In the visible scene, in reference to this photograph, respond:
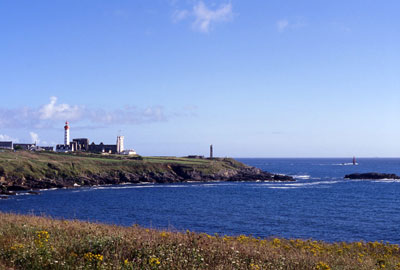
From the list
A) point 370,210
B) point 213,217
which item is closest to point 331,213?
point 370,210

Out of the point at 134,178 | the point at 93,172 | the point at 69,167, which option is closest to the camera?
the point at 69,167

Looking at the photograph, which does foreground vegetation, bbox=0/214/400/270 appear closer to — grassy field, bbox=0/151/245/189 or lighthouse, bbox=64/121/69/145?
grassy field, bbox=0/151/245/189

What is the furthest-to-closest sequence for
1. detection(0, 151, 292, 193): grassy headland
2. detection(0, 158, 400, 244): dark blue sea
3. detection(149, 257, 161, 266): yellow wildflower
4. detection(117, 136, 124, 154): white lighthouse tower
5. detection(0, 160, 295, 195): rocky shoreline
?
detection(117, 136, 124, 154): white lighthouse tower → detection(0, 151, 292, 193): grassy headland → detection(0, 160, 295, 195): rocky shoreline → detection(0, 158, 400, 244): dark blue sea → detection(149, 257, 161, 266): yellow wildflower

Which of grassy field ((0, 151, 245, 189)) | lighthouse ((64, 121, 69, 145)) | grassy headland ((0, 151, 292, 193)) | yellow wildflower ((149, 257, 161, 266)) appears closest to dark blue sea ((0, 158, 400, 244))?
grassy headland ((0, 151, 292, 193))

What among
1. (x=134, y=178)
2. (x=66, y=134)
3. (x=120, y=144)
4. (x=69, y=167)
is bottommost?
(x=134, y=178)

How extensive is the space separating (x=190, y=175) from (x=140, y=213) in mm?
70083

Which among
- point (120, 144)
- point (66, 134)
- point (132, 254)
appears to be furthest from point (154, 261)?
point (120, 144)

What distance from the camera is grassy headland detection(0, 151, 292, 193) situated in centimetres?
8600

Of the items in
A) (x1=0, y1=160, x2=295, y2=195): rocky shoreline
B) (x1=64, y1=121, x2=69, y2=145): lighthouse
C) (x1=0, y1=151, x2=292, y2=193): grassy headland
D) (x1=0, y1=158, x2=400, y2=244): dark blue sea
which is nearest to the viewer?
(x1=0, y1=158, x2=400, y2=244): dark blue sea

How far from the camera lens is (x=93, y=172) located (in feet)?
338

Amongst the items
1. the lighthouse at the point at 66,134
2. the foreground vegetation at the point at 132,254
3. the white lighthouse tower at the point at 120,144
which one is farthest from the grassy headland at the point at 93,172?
the foreground vegetation at the point at 132,254

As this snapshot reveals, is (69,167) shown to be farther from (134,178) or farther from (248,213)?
(248,213)

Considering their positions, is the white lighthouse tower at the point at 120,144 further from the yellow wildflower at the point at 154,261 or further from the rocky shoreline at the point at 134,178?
the yellow wildflower at the point at 154,261

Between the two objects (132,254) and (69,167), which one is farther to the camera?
(69,167)
